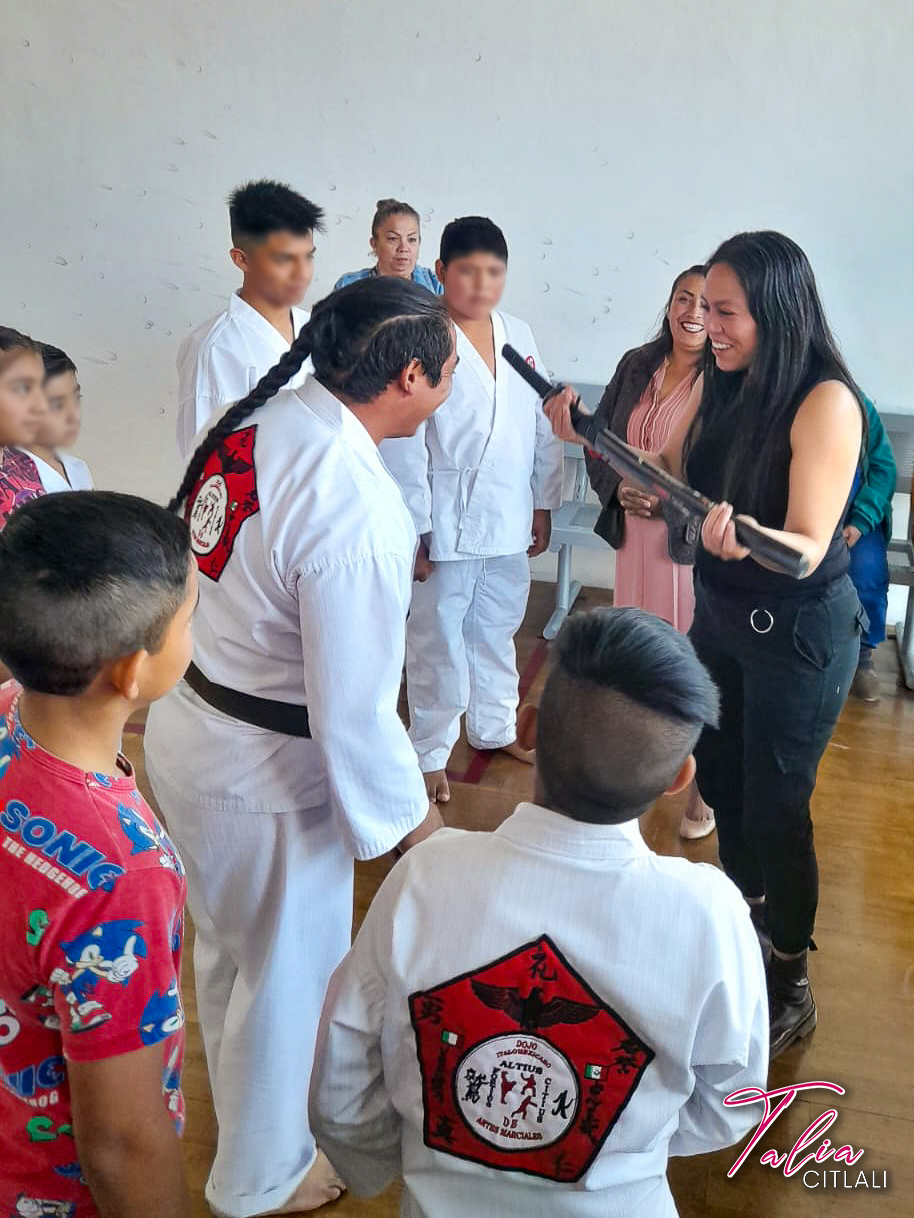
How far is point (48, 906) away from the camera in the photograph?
0.72 m

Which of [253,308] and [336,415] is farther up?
[253,308]

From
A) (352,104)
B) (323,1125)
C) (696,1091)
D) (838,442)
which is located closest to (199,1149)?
(323,1125)

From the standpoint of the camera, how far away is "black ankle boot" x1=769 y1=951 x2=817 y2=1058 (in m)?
1.71

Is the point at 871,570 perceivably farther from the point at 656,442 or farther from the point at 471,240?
the point at 471,240

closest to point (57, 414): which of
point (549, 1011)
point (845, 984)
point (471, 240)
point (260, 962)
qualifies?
point (260, 962)

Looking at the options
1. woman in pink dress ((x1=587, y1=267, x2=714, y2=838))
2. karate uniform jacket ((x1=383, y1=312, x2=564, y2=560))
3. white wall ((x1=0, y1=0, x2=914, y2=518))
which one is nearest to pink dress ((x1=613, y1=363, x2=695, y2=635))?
woman in pink dress ((x1=587, y1=267, x2=714, y2=838))

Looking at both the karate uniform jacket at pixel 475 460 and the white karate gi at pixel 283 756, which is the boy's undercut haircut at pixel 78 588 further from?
the karate uniform jacket at pixel 475 460

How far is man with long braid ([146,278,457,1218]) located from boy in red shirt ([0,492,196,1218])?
295 mm

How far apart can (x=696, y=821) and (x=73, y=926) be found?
6.10 feet

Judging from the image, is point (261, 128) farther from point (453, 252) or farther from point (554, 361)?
point (453, 252)

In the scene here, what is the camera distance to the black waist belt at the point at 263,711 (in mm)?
1199

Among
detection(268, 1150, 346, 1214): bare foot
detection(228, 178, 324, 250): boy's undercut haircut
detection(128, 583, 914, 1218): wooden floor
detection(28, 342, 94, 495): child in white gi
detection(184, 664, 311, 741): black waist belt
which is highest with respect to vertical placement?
detection(228, 178, 324, 250): boy's undercut haircut

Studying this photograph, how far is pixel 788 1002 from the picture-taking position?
1.73 meters

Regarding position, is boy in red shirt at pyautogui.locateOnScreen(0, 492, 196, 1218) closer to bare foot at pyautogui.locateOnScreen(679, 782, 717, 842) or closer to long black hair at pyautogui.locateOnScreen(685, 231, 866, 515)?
long black hair at pyautogui.locateOnScreen(685, 231, 866, 515)
